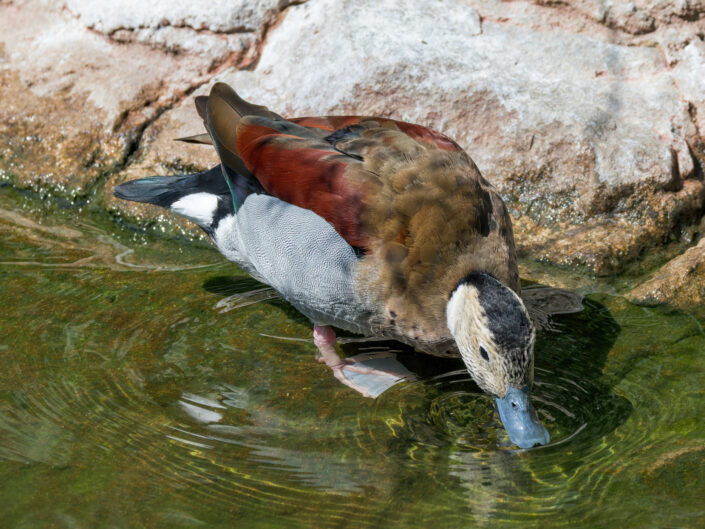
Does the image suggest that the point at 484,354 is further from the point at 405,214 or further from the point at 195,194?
the point at 195,194

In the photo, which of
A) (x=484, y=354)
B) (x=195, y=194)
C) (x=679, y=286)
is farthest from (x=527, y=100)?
(x=484, y=354)

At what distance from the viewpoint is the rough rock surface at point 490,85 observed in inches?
219

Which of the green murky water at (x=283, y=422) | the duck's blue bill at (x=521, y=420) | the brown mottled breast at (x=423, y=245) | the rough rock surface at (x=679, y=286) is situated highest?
the brown mottled breast at (x=423, y=245)

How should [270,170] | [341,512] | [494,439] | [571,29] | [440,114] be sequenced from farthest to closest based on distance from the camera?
1. [571,29]
2. [440,114]
3. [270,170]
4. [494,439]
5. [341,512]

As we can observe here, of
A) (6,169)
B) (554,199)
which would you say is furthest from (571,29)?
(6,169)

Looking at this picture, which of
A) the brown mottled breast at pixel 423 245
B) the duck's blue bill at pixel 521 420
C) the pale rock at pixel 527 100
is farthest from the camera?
the pale rock at pixel 527 100

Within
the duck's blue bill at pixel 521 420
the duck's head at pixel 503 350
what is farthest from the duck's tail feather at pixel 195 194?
the duck's blue bill at pixel 521 420

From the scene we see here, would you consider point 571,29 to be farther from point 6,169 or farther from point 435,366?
point 6,169

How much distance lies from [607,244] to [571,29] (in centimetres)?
190

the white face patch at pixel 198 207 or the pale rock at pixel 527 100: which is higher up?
the pale rock at pixel 527 100

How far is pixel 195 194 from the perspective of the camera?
17.2 ft

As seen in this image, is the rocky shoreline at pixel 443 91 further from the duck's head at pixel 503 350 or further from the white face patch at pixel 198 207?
the duck's head at pixel 503 350

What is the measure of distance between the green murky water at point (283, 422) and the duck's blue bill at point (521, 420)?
0.27ft

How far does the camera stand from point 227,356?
4.62 m
